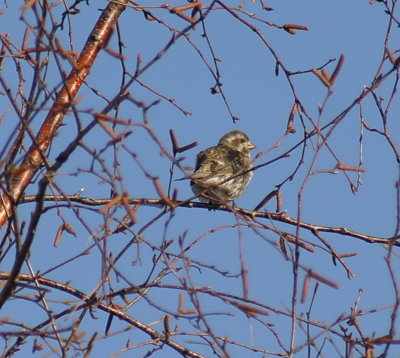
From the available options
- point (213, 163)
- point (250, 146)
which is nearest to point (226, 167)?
point (213, 163)

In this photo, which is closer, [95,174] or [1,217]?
[95,174]

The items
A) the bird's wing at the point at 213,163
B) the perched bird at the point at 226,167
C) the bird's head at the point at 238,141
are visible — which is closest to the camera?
the perched bird at the point at 226,167

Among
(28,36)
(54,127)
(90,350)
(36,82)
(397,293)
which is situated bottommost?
(90,350)

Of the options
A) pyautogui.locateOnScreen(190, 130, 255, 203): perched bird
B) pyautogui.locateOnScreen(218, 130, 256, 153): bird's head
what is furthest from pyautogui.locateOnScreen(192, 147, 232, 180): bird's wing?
pyautogui.locateOnScreen(218, 130, 256, 153): bird's head

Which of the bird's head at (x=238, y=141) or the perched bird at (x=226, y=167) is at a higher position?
the bird's head at (x=238, y=141)

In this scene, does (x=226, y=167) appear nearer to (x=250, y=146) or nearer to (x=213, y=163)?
(x=213, y=163)

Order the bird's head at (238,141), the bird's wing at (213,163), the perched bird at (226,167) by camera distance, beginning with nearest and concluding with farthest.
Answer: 1. the perched bird at (226,167)
2. the bird's wing at (213,163)
3. the bird's head at (238,141)

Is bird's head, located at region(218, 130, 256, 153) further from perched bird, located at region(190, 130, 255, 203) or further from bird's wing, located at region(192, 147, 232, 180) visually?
bird's wing, located at region(192, 147, 232, 180)

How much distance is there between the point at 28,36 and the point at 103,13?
3.44 ft

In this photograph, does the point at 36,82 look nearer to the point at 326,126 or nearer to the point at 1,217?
the point at 326,126

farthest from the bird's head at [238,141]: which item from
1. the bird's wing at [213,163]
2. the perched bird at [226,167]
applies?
the bird's wing at [213,163]

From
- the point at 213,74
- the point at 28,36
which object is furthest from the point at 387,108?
the point at 28,36

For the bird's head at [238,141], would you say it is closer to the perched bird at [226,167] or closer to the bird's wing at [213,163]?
the perched bird at [226,167]

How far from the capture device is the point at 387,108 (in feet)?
17.1
